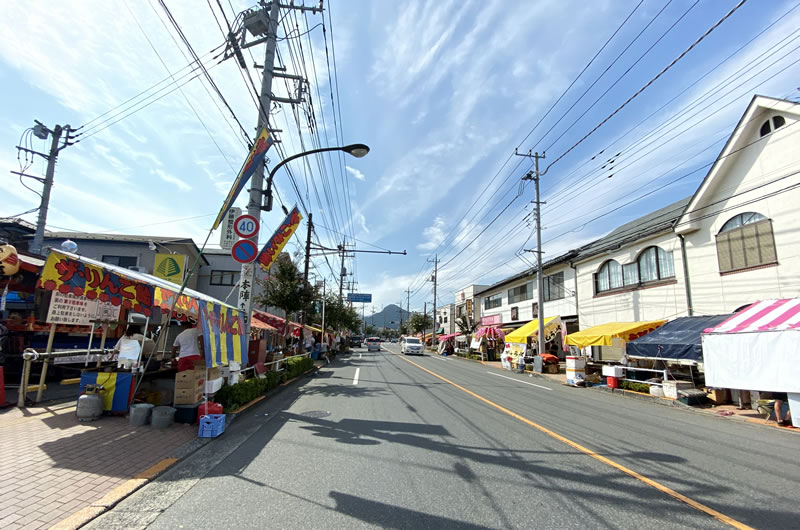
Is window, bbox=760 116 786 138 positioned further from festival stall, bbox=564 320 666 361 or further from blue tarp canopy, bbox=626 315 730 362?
festival stall, bbox=564 320 666 361

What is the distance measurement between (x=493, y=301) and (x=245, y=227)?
35160 mm

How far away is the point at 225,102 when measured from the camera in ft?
28.5

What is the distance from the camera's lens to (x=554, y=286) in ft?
93.0

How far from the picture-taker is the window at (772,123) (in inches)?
526

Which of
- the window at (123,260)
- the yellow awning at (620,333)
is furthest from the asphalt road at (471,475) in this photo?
the window at (123,260)

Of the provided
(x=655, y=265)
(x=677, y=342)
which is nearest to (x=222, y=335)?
(x=677, y=342)

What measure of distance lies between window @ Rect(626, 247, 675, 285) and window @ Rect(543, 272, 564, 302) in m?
7.65

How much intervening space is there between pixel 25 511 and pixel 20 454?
6.62 ft

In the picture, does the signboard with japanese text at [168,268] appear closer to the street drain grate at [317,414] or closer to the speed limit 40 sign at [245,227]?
the speed limit 40 sign at [245,227]

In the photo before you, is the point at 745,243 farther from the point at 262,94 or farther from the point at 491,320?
the point at 491,320

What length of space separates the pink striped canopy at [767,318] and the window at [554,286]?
15.6 meters

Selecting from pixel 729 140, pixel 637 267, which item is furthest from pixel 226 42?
pixel 637 267

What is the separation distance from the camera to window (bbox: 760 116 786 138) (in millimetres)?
13367

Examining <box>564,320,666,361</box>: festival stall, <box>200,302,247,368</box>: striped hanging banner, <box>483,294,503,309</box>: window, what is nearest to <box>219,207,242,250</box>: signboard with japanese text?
<box>200,302,247,368</box>: striped hanging banner
